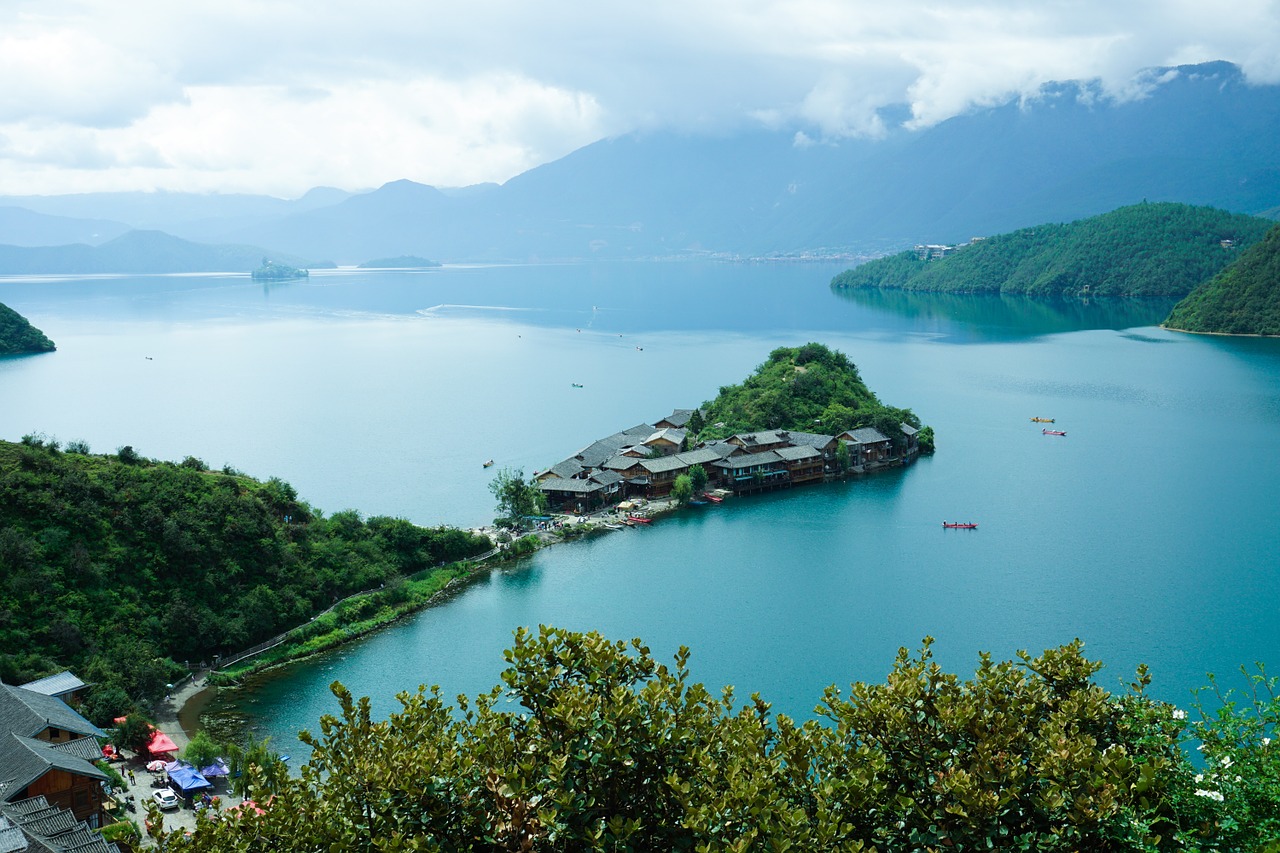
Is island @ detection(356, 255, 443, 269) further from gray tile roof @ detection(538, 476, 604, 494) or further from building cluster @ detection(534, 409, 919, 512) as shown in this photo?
gray tile roof @ detection(538, 476, 604, 494)

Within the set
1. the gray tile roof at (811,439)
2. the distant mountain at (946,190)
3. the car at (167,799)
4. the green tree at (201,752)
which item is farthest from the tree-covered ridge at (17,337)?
the distant mountain at (946,190)

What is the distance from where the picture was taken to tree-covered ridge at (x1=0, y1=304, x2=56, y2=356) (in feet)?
150

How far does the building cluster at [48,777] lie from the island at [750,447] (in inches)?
432

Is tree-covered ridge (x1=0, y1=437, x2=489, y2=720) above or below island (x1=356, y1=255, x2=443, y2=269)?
below

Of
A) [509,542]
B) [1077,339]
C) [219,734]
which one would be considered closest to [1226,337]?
[1077,339]

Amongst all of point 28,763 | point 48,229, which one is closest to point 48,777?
point 28,763

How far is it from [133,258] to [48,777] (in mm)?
139426

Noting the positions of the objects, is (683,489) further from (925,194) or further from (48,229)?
(48,229)

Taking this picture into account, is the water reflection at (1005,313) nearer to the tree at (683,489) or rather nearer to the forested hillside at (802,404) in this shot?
the forested hillside at (802,404)

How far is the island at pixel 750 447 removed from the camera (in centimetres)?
2286

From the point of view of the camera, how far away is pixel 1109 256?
66312 millimetres

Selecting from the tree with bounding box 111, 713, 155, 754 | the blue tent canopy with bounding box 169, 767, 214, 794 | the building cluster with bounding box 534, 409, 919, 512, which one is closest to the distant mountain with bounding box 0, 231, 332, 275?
the building cluster with bounding box 534, 409, 919, 512

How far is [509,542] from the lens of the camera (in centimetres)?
1967

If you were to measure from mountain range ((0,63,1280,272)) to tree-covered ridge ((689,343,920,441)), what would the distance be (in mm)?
110192
